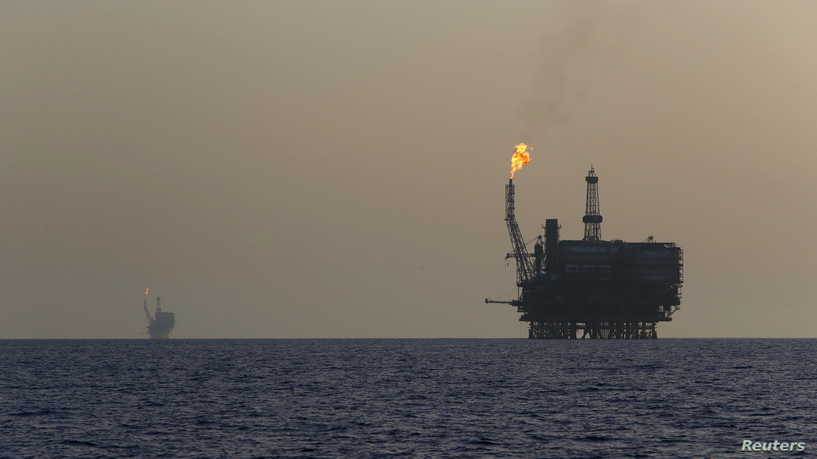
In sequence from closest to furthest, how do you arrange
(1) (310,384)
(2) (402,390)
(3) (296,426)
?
(3) (296,426) → (2) (402,390) → (1) (310,384)

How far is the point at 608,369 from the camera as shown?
522 ft

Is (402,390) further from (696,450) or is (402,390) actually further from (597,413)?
(696,450)

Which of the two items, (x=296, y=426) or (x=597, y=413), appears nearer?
(x=296, y=426)

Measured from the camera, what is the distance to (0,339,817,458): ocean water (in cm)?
7500

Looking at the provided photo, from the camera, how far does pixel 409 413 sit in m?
94.5

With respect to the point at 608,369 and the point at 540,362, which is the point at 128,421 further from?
the point at 540,362

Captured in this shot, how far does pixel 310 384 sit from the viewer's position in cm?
13062

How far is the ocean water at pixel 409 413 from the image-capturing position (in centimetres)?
7500

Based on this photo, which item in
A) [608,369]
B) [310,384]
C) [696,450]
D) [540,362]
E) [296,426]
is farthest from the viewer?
[540,362]

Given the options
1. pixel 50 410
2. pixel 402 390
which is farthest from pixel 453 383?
pixel 50 410

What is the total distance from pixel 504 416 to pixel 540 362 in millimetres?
91336

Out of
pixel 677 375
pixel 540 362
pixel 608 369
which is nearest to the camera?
pixel 677 375

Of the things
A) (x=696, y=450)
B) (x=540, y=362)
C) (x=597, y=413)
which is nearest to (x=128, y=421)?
(x=597, y=413)

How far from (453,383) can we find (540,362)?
54.0 meters
